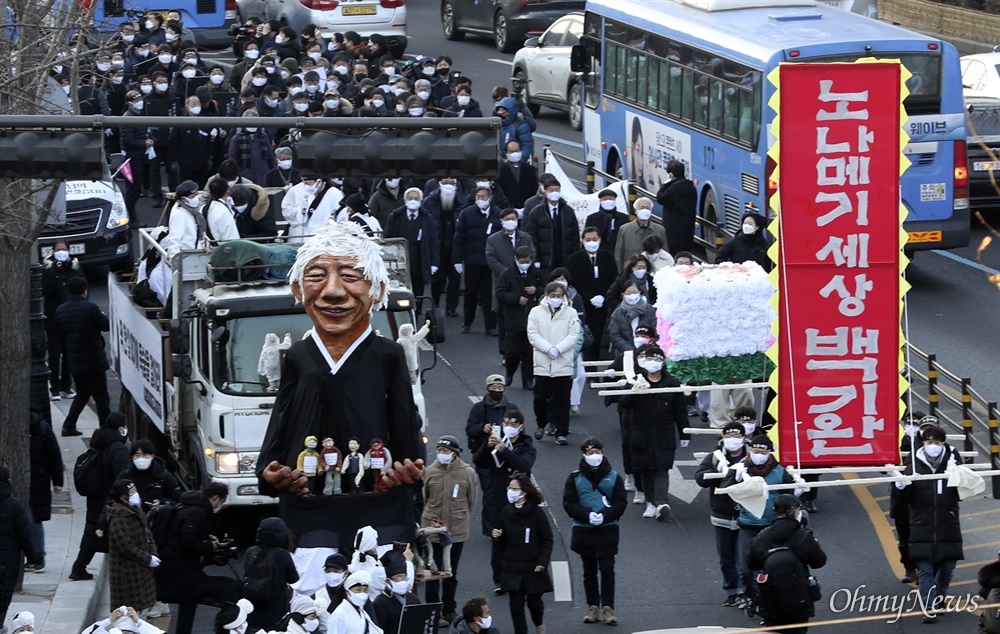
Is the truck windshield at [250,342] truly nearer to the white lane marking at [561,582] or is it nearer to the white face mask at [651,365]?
the white face mask at [651,365]

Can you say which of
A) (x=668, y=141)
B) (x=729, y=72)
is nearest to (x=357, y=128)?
(x=729, y=72)

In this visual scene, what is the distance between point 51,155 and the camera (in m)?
11.8

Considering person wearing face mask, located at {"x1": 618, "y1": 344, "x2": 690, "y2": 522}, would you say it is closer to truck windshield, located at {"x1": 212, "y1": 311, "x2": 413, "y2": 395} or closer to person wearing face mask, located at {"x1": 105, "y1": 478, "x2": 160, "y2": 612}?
truck windshield, located at {"x1": 212, "y1": 311, "x2": 413, "y2": 395}

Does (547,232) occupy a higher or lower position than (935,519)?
higher

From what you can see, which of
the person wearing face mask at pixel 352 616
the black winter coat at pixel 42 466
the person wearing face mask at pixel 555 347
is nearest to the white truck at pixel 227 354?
the black winter coat at pixel 42 466

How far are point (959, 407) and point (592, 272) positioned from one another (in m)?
4.66

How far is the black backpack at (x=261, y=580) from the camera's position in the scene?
13.3m

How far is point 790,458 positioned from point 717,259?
8.72 m

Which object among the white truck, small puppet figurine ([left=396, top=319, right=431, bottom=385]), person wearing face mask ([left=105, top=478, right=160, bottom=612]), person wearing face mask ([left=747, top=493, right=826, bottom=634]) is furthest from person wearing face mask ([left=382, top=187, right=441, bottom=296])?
person wearing face mask ([left=747, top=493, right=826, bottom=634])

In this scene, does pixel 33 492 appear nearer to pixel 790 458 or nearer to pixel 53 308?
pixel 53 308

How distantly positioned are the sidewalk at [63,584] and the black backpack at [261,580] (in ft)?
7.75

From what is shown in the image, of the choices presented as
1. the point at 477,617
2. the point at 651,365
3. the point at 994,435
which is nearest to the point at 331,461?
the point at 477,617

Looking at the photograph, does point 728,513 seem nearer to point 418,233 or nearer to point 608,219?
point 608,219

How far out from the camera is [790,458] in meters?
12.5
